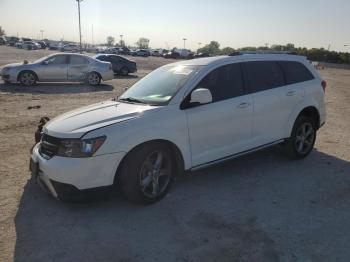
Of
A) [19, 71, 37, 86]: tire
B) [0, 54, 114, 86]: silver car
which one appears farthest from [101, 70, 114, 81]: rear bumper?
[19, 71, 37, 86]: tire

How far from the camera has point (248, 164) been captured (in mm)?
6555

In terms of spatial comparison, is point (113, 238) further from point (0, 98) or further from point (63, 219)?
point (0, 98)

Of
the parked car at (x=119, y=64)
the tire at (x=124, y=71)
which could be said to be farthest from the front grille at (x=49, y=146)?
the tire at (x=124, y=71)

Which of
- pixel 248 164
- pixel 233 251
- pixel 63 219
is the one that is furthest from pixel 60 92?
pixel 233 251

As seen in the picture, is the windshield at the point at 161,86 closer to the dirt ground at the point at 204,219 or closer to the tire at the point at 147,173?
the tire at the point at 147,173

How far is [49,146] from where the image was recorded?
4695mm

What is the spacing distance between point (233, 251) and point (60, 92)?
13.0 metres

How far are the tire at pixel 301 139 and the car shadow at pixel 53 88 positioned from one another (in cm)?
1095

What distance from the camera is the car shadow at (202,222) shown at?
3.84m

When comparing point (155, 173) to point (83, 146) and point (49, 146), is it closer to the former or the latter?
point (83, 146)

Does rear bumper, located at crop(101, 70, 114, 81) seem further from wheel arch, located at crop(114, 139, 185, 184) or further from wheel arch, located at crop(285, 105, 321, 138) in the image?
wheel arch, located at crop(114, 139, 185, 184)

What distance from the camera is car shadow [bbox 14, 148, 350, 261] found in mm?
3840

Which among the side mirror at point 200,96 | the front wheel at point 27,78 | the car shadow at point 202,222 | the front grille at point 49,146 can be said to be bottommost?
the car shadow at point 202,222

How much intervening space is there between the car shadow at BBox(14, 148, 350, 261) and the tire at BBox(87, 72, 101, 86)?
43.8 ft
